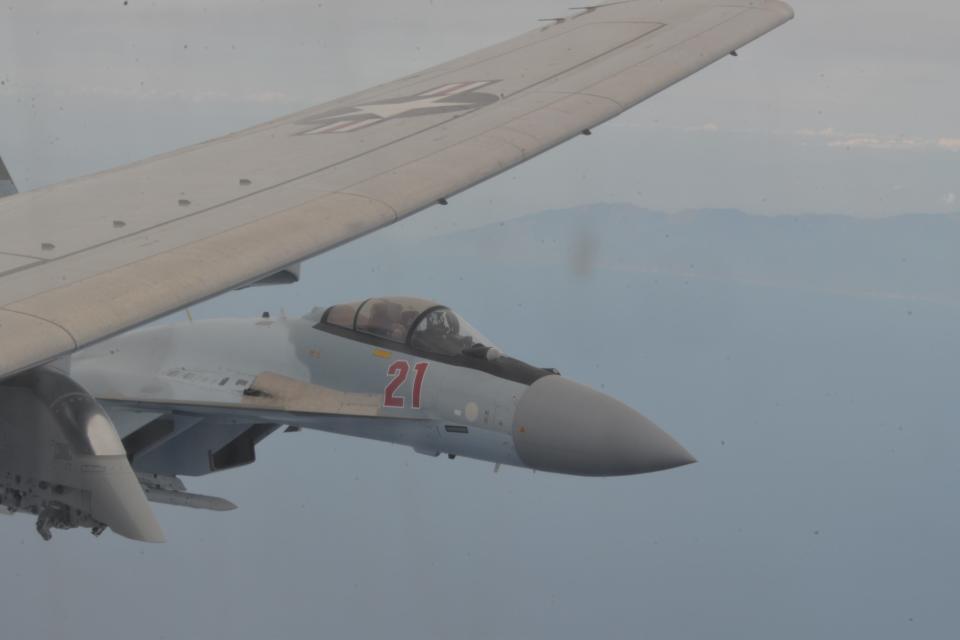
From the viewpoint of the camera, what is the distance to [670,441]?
17219 millimetres

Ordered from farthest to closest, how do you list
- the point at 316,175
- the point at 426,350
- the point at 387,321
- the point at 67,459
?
the point at 387,321 < the point at 426,350 < the point at 316,175 < the point at 67,459

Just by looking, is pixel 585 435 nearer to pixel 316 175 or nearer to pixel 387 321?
pixel 387 321

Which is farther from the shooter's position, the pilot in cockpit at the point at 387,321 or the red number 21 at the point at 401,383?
the pilot in cockpit at the point at 387,321

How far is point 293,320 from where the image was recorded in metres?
19.6

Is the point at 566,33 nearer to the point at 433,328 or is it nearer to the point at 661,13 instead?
the point at 661,13

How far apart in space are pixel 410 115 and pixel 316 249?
21.2 feet

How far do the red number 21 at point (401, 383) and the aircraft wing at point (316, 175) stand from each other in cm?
314

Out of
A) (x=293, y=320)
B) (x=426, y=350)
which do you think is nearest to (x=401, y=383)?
(x=426, y=350)

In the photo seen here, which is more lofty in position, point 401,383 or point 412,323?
point 412,323

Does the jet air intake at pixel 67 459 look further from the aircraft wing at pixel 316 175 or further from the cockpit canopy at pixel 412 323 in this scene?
the cockpit canopy at pixel 412 323

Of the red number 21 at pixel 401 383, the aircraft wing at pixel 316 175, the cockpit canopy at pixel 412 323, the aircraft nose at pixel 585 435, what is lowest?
the aircraft nose at pixel 585 435

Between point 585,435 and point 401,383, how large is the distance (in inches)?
112

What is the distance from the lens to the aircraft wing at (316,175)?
1219cm

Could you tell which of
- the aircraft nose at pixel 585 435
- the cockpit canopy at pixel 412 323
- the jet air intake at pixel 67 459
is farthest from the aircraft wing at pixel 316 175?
the aircraft nose at pixel 585 435
